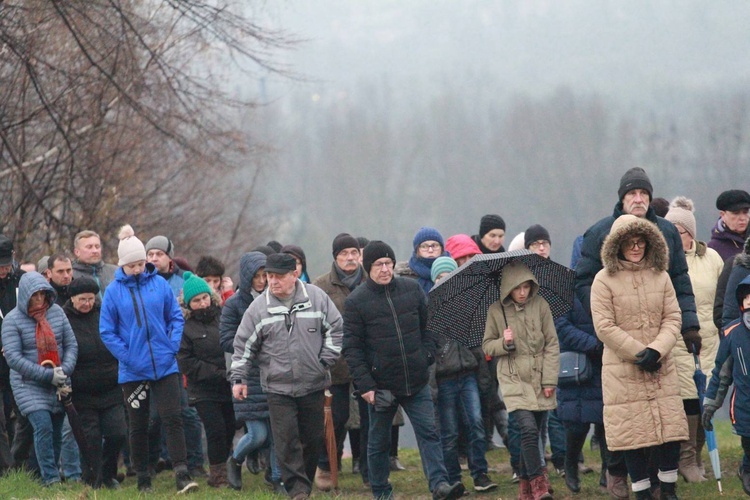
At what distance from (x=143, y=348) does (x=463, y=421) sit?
9.61 feet

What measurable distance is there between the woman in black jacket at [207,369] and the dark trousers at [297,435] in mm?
1600

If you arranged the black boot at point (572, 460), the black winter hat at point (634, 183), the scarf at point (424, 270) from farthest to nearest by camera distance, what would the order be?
the scarf at point (424, 270) < the black boot at point (572, 460) < the black winter hat at point (634, 183)

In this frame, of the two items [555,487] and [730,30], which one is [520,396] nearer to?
[555,487]

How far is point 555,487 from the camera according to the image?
9172 mm

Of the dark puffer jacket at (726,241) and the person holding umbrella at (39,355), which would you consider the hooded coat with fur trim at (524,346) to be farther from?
the person holding umbrella at (39,355)

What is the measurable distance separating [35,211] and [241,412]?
1066cm

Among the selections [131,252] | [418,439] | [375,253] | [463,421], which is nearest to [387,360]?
[418,439]

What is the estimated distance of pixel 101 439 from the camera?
10016mm

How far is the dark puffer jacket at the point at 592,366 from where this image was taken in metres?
8.46

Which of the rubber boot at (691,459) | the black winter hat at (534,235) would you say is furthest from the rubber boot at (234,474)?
the rubber boot at (691,459)

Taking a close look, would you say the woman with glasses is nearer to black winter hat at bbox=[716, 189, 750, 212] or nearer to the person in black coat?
black winter hat at bbox=[716, 189, 750, 212]

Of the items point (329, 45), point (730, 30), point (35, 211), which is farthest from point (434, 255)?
point (329, 45)

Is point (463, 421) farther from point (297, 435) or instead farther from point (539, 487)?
point (297, 435)

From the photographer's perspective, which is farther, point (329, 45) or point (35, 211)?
point (329, 45)
